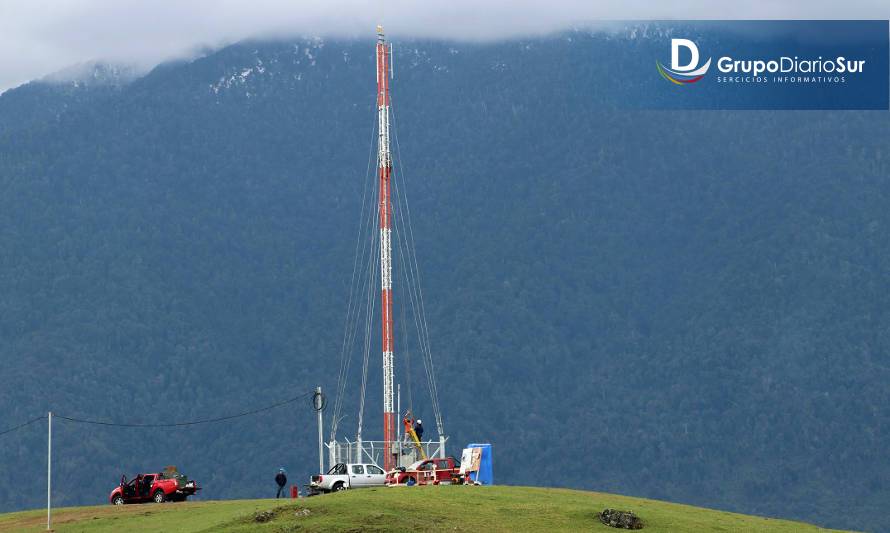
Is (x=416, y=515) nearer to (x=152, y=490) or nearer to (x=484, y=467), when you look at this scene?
(x=484, y=467)

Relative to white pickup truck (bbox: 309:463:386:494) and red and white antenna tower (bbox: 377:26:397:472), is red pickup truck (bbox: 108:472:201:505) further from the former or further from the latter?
red and white antenna tower (bbox: 377:26:397:472)

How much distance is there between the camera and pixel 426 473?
271ft

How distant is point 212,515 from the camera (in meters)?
72.4

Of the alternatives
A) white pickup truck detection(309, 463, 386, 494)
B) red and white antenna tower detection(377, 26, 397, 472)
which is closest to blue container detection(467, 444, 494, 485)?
white pickup truck detection(309, 463, 386, 494)

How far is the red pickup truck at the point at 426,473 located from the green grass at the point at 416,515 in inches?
250

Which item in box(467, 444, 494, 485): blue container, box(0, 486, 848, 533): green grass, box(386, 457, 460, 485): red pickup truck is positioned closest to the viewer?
box(0, 486, 848, 533): green grass

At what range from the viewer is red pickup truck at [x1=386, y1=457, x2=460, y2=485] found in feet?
270

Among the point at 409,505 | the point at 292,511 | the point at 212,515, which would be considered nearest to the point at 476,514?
the point at 409,505

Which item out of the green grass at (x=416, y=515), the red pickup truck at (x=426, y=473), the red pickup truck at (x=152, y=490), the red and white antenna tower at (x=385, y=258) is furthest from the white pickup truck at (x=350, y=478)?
the red pickup truck at (x=152, y=490)

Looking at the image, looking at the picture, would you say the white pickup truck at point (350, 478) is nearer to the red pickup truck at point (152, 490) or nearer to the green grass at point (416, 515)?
the green grass at point (416, 515)

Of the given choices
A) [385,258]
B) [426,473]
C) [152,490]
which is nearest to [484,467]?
[426,473]

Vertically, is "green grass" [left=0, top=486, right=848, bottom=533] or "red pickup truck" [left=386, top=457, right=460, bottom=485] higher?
"red pickup truck" [left=386, top=457, right=460, bottom=485]

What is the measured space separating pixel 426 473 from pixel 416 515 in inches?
679

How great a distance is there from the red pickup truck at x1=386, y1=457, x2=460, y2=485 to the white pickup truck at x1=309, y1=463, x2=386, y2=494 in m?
0.59
